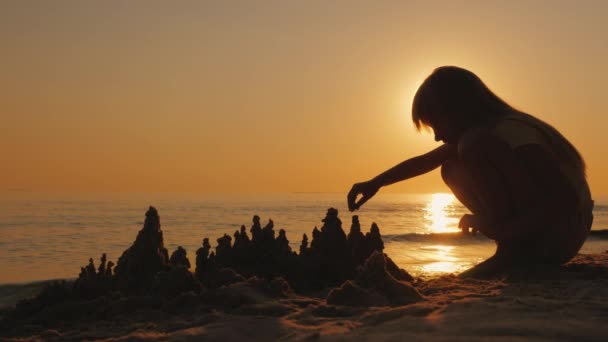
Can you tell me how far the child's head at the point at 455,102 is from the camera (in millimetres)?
4387

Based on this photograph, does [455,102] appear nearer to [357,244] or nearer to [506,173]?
[506,173]

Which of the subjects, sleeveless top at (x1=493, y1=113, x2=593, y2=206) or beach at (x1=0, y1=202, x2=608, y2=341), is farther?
sleeveless top at (x1=493, y1=113, x2=593, y2=206)

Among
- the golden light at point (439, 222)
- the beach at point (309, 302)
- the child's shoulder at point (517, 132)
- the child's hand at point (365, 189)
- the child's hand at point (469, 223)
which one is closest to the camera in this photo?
the beach at point (309, 302)

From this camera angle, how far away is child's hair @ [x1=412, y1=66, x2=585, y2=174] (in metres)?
4.37

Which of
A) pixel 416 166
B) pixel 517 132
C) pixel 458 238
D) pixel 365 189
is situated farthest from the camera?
pixel 458 238

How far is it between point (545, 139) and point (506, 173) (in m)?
0.44

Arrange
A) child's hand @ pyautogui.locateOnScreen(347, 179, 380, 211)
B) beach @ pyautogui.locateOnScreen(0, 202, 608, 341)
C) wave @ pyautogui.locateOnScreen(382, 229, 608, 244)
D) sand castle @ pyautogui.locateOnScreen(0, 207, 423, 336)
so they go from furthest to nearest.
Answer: wave @ pyautogui.locateOnScreen(382, 229, 608, 244) → child's hand @ pyautogui.locateOnScreen(347, 179, 380, 211) → sand castle @ pyautogui.locateOnScreen(0, 207, 423, 336) → beach @ pyautogui.locateOnScreen(0, 202, 608, 341)

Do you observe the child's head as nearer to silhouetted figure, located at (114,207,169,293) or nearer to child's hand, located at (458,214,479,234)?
child's hand, located at (458,214,479,234)

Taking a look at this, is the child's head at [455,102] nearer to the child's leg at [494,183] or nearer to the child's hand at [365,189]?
the child's leg at [494,183]

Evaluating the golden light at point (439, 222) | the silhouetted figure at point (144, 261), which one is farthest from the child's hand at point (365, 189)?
the golden light at point (439, 222)

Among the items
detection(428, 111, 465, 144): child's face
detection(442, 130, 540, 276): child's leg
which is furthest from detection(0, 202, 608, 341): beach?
detection(428, 111, 465, 144): child's face

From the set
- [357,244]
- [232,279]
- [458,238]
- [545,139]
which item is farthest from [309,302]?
[458,238]

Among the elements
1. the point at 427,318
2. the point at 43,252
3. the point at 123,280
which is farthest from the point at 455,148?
the point at 43,252

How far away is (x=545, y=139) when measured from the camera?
418 cm
